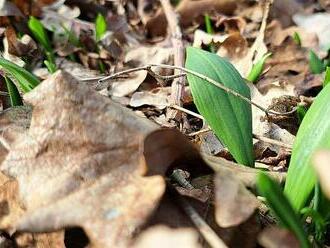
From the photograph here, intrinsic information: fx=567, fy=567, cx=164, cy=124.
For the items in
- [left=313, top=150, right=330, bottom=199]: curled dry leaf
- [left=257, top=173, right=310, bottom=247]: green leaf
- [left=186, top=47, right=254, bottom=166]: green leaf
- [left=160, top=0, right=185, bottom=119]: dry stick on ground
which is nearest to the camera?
[left=313, top=150, right=330, bottom=199]: curled dry leaf

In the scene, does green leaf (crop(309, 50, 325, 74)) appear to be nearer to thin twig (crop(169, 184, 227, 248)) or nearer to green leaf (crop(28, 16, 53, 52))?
green leaf (crop(28, 16, 53, 52))

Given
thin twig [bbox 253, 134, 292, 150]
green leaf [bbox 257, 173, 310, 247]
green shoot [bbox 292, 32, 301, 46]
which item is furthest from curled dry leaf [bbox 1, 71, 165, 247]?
green shoot [bbox 292, 32, 301, 46]

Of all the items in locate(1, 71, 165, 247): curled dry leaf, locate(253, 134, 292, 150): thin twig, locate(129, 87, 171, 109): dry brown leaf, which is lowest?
locate(129, 87, 171, 109): dry brown leaf

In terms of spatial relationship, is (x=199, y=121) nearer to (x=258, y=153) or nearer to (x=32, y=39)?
(x=258, y=153)

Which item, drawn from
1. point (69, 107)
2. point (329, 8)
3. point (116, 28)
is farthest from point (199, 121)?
point (329, 8)

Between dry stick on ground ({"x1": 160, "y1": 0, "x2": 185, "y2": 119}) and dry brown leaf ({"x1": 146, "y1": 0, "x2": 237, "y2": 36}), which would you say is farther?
dry brown leaf ({"x1": 146, "y1": 0, "x2": 237, "y2": 36})

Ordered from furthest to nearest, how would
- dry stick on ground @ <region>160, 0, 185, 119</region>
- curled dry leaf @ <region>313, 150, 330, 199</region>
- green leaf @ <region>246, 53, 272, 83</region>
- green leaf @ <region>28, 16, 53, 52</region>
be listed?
green leaf @ <region>28, 16, 53, 52</region>
green leaf @ <region>246, 53, 272, 83</region>
dry stick on ground @ <region>160, 0, 185, 119</region>
curled dry leaf @ <region>313, 150, 330, 199</region>
